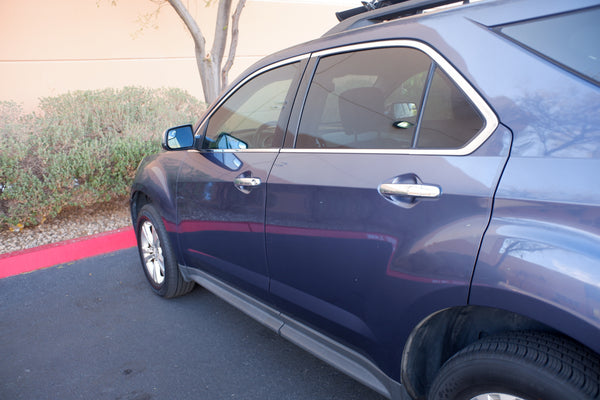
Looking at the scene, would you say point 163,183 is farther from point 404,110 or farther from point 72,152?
point 72,152

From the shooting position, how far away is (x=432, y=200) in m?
1.62

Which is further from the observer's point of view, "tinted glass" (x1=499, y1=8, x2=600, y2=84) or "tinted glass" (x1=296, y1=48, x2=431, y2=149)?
"tinted glass" (x1=296, y1=48, x2=431, y2=149)

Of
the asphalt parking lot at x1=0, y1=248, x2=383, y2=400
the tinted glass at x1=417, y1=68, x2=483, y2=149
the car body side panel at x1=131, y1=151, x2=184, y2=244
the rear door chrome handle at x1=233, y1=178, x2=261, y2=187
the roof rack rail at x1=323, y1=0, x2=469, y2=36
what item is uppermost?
the roof rack rail at x1=323, y1=0, x2=469, y2=36

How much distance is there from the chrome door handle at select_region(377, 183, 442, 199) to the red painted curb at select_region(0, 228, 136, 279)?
3.97m

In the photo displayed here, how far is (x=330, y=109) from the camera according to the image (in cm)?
227

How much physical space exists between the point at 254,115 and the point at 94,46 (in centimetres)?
793

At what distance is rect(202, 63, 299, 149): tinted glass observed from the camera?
2.52 metres

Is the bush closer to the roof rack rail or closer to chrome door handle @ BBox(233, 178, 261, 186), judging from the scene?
chrome door handle @ BBox(233, 178, 261, 186)

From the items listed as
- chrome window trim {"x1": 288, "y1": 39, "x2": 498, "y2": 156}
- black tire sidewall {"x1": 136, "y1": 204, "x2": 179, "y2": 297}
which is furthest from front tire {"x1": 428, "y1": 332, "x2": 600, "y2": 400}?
black tire sidewall {"x1": 136, "y1": 204, "x2": 179, "y2": 297}

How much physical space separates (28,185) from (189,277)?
8.97ft

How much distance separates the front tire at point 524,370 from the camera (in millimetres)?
1306

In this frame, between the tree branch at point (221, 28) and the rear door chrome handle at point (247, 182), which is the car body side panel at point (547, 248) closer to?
the rear door chrome handle at point (247, 182)

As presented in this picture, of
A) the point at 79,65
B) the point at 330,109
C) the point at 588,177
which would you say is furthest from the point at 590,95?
the point at 79,65

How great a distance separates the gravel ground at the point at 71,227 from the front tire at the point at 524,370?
15.9 ft
